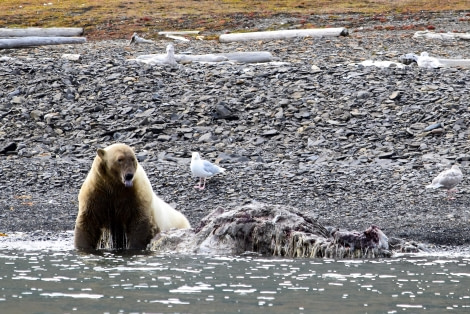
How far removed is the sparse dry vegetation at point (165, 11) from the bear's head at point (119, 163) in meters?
31.3

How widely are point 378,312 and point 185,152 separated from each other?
10278 millimetres

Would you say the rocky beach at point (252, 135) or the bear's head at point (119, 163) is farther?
the rocky beach at point (252, 135)

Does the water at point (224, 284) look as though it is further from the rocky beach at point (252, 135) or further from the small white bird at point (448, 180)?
the small white bird at point (448, 180)

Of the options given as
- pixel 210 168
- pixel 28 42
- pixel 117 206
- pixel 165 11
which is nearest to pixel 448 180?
pixel 210 168

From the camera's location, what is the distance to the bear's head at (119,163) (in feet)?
35.9

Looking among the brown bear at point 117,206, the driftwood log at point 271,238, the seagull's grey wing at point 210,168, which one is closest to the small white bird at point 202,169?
the seagull's grey wing at point 210,168

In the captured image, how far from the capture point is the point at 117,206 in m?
11.2

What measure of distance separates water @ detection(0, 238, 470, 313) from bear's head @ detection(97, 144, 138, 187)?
918 millimetres

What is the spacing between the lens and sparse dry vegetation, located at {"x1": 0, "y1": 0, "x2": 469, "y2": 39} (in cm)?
4534

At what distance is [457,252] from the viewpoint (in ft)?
37.4

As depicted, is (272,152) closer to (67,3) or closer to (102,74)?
(102,74)

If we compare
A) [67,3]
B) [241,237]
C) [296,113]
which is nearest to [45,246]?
[241,237]

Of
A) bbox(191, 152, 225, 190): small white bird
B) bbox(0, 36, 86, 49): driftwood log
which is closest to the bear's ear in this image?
bbox(191, 152, 225, 190): small white bird

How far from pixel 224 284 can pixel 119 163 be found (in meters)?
2.50
